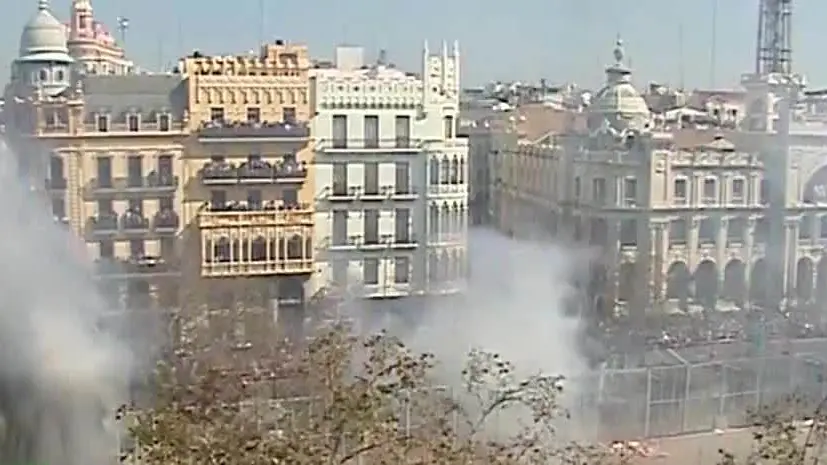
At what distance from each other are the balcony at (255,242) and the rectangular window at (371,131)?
0.45 m

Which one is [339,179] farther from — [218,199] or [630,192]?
[630,192]

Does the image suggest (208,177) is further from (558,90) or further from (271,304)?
(558,90)

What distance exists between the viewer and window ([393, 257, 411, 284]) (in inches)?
233

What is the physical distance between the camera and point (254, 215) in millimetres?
5641

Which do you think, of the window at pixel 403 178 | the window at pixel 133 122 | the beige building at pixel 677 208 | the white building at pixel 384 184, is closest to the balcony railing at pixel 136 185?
the window at pixel 133 122

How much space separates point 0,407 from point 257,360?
794 millimetres

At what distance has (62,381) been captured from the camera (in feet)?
13.1

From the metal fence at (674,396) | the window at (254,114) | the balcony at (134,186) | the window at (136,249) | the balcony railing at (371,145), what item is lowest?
the metal fence at (674,396)

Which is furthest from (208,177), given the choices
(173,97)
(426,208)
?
(426,208)

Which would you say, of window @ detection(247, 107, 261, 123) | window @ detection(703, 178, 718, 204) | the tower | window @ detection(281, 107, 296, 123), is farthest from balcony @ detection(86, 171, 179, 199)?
the tower

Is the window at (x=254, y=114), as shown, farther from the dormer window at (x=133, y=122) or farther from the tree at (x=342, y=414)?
the tree at (x=342, y=414)

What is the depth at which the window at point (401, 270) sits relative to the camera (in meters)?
5.92

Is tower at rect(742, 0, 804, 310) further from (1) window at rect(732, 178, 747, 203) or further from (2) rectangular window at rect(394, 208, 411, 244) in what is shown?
(2) rectangular window at rect(394, 208, 411, 244)

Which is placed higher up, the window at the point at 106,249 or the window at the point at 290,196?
the window at the point at 290,196
